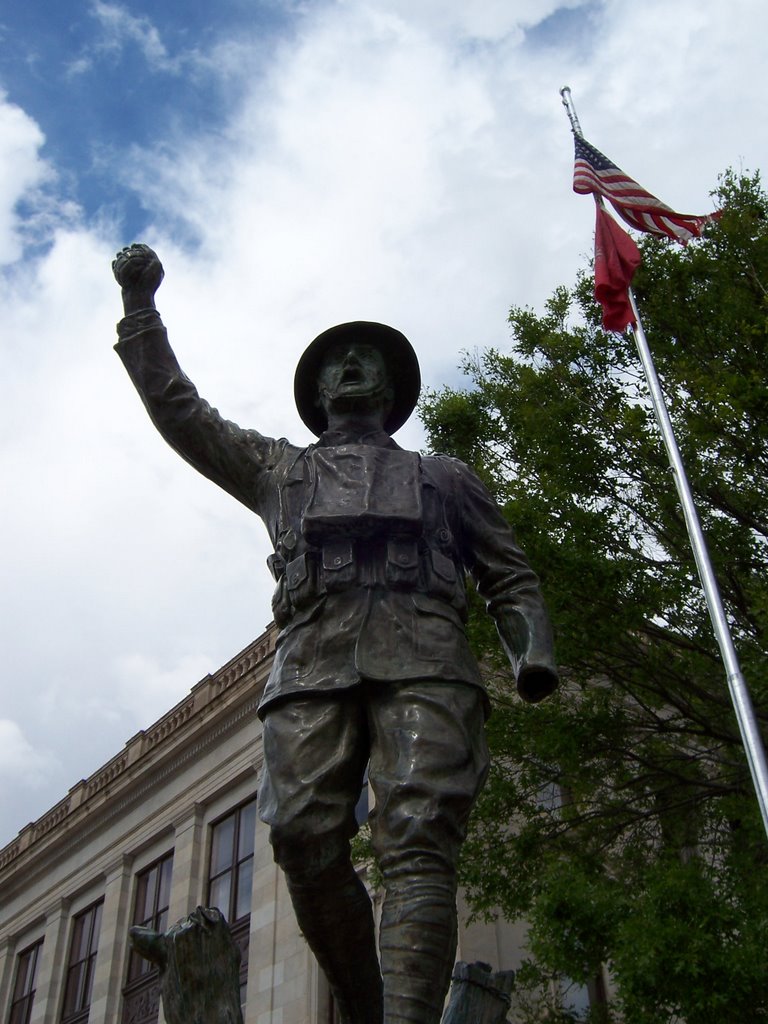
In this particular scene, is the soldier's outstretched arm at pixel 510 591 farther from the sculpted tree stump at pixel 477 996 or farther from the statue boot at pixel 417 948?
the sculpted tree stump at pixel 477 996

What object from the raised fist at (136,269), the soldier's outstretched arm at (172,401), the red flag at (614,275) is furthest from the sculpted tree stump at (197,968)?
the red flag at (614,275)

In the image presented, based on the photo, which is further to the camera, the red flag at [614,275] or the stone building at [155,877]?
the stone building at [155,877]

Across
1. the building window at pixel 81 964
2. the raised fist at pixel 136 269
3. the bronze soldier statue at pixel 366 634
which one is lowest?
the bronze soldier statue at pixel 366 634

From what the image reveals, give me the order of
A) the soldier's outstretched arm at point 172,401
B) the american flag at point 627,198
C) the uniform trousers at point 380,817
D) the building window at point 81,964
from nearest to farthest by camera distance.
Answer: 1. the uniform trousers at point 380,817
2. the soldier's outstretched arm at point 172,401
3. the american flag at point 627,198
4. the building window at point 81,964

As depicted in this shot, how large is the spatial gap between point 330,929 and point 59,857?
96.9ft

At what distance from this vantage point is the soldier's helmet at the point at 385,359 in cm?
445

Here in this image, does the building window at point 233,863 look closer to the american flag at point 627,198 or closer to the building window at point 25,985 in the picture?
the building window at point 25,985

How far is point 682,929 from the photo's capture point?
9383 millimetres

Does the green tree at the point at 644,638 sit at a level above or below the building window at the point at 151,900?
below

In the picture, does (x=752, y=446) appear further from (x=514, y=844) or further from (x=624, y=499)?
(x=514, y=844)

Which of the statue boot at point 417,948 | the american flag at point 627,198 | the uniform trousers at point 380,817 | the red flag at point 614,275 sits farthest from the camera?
the american flag at point 627,198

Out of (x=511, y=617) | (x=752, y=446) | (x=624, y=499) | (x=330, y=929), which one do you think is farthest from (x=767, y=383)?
(x=330, y=929)

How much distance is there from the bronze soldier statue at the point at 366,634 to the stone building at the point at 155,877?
15.7 meters

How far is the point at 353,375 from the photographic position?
4402 millimetres
